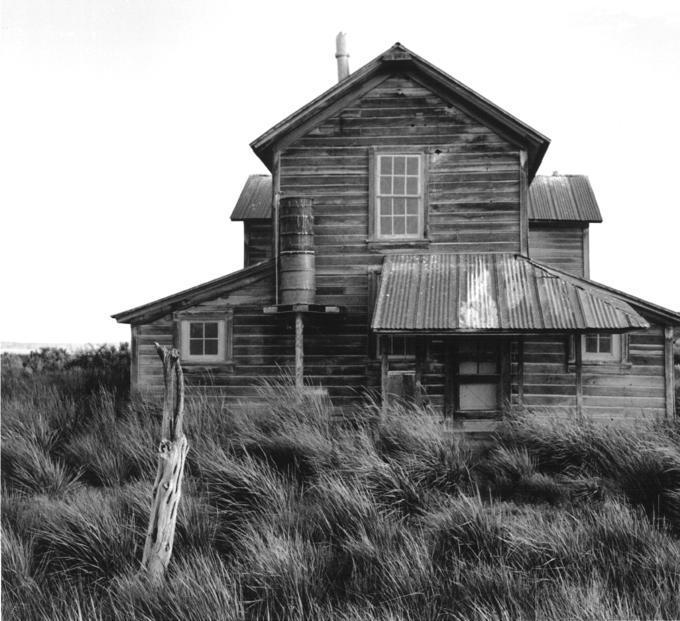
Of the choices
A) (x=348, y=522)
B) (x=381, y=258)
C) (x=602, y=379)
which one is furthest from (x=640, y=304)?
(x=348, y=522)

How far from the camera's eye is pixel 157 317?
15.2 meters

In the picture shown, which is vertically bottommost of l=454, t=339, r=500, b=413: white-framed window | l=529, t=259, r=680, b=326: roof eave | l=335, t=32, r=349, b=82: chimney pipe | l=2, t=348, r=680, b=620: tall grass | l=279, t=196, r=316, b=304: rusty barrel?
l=2, t=348, r=680, b=620: tall grass

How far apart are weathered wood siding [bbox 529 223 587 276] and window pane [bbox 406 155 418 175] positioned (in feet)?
35.8

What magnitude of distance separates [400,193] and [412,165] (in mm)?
642

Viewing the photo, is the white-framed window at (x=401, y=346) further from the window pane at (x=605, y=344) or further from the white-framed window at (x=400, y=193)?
the window pane at (x=605, y=344)

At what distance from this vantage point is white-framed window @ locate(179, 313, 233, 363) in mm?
15125

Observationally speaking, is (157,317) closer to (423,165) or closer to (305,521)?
(423,165)

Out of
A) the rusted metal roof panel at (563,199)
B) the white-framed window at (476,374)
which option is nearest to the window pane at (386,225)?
the white-framed window at (476,374)

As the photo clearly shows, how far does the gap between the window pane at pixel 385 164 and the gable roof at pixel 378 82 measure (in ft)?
4.52

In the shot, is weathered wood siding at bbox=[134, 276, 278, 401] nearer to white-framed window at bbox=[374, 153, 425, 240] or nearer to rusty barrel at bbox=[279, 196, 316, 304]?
rusty barrel at bbox=[279, 196, 316, 304]

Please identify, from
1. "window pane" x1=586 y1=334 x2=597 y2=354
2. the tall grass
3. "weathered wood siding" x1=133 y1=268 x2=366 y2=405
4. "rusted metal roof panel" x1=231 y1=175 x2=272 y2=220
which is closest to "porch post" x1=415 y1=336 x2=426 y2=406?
"weathered wood siding" x1=133 y1=268 x2=366 y2=405

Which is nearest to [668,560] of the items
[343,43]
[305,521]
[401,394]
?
[305,521]

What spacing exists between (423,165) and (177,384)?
9.73 m

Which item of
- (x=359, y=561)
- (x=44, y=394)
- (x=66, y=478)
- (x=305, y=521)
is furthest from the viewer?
(x=44, y=394)
